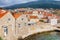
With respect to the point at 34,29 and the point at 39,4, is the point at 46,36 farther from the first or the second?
the point at 39,4

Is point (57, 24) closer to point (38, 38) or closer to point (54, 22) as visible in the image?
point (54, 22)

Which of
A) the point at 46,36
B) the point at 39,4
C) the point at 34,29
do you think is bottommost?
the point at 46,36

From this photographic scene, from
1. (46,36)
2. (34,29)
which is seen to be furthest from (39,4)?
(46,36)

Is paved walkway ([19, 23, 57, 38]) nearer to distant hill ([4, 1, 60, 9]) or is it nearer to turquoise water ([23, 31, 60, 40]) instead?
turquoise water ([23, 31, 60, 40])

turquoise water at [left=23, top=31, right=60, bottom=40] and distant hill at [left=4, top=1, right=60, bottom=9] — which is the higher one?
distant hill at [left=4, top=1, right=60, bottom=9]

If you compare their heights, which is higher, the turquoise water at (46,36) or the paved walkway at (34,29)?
the paved walkway at (34,29)

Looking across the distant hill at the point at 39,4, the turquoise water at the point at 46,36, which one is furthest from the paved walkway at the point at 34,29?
the distant hill at the point at 39,4

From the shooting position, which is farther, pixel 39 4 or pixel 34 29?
pixel 34 29

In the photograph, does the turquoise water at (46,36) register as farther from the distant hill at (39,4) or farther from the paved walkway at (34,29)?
the distant hill at (39,4)

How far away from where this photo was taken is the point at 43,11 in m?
5.17

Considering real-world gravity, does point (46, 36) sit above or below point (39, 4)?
below

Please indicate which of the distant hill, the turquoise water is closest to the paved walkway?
the turquoise water

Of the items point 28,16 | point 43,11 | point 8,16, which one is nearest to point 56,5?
point 43,11

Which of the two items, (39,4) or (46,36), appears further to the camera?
(46,36)
